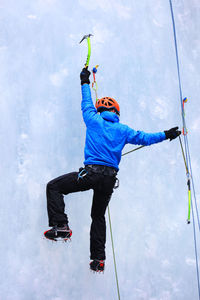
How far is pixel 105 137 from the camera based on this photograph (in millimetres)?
4227

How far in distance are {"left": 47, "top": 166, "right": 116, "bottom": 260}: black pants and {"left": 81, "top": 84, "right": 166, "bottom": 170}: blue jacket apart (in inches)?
4.5

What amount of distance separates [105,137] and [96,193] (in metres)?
A: 0.61

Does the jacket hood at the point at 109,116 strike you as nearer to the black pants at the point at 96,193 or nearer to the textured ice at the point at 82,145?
the black pants at the point at 96,193

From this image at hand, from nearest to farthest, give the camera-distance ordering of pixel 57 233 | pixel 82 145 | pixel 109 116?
1. pixel 57 233
2. pixel 109 116
3. pixel 82 145

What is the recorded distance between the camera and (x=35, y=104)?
583 cm

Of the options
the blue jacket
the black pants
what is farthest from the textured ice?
the blue jacket

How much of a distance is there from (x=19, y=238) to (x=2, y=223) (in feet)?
0.99

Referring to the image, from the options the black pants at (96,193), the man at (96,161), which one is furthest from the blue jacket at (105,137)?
the black pants at (96,193)

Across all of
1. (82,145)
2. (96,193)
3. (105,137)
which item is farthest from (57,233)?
(82,145)

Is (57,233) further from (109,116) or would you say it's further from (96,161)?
(109,116)

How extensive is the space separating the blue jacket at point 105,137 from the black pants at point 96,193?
0.11 meters

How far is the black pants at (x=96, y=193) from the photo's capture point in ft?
13.8

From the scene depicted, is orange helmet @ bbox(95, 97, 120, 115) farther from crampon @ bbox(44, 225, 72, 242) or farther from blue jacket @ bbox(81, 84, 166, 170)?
crampon @ bbox(44, 225, 72, 242)

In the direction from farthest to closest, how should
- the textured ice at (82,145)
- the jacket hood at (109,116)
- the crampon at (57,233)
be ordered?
the textured ice at (82,145), the jacket hood at (109,116), the crampon at (57,233)
